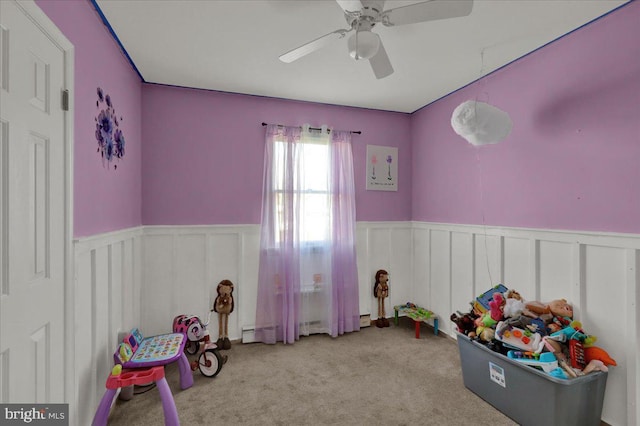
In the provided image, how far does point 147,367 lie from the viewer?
6.46 ft

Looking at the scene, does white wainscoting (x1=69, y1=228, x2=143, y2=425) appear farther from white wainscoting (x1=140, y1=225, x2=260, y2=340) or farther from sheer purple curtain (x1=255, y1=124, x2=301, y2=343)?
sheer purple curtain (x1=255, y1=124, x2=301, y2=343)

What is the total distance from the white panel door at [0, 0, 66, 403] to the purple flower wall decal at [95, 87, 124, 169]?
18.0 inches

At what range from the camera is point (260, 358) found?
276cm

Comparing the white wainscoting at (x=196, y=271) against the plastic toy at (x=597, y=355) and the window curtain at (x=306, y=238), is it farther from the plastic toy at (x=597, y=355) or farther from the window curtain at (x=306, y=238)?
the plastic toy at (x=597, y=355)

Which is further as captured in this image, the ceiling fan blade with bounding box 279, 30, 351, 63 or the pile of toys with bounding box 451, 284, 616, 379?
the pile of toys with bounding box 451, 284, 616, 379

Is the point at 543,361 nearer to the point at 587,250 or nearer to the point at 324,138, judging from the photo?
the point at 587,250

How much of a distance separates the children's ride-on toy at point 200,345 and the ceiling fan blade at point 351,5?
2484 millimetres

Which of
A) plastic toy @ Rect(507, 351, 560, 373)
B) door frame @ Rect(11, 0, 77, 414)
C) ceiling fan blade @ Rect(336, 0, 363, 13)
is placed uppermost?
ceiling fan blade @ Rect(336, 0, 363, 13)

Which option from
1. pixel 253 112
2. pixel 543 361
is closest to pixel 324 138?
pixel 253 112

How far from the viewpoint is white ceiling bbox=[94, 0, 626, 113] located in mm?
1795

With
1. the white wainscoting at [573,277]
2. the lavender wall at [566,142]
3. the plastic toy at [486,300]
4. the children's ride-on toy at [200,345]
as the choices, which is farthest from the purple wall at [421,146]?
the children's ride-on toy at [200,345]

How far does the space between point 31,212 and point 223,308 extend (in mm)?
1958

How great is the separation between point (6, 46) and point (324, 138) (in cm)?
254

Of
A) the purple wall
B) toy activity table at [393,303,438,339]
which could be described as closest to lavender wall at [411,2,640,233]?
the purple wall
